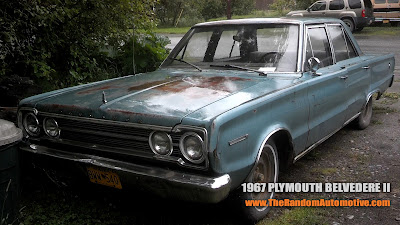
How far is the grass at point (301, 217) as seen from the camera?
3.55 meters

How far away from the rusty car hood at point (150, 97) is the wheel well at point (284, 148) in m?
0.53

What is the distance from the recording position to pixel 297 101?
3.93 m

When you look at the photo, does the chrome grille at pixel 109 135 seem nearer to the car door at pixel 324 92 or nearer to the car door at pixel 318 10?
the car door at pixel 324 92

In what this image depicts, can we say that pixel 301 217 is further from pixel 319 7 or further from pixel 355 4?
pixel 319 7

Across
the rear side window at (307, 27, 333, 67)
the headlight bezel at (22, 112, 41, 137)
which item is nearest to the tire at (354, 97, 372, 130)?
Result: the rear side window at (307, 27, 333, 67)

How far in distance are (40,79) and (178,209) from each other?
3.63 m

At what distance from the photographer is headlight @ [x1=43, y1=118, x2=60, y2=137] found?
3.68 meters

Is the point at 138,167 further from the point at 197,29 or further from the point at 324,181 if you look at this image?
the point at 197,29

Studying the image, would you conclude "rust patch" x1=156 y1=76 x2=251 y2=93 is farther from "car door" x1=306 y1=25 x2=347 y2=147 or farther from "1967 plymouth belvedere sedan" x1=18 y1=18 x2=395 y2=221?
"car door" x1=306 y1=25 x2=347 y2=147

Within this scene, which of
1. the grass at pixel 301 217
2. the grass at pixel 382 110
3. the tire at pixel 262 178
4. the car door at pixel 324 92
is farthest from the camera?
the grass at pixel 382 110

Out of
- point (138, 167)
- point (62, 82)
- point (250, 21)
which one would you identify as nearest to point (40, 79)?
point (62, 82)

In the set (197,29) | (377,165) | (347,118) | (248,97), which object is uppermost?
(197,29)

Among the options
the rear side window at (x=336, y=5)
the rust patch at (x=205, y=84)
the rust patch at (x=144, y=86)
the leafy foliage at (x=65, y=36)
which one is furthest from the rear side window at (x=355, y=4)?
the rust patch at (x=144, y=86)

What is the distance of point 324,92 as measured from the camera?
445 cm
